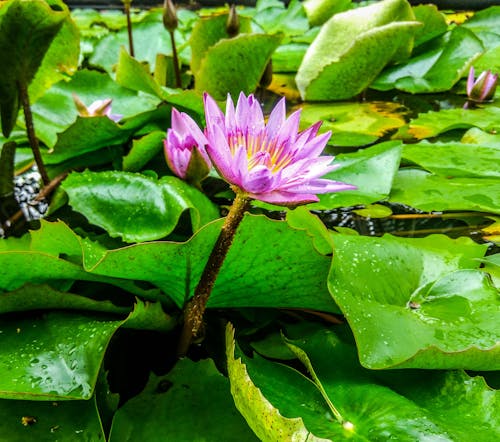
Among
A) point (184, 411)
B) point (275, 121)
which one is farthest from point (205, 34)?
point (184, 411)

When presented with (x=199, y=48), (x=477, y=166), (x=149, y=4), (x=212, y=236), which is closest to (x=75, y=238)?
(x=212, y=236)

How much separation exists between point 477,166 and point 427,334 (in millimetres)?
670

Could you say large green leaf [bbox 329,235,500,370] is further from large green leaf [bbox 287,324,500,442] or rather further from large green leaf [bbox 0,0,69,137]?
large green leaf [bbox 0,0,69,137]

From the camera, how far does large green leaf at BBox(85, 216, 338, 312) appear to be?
55 cm

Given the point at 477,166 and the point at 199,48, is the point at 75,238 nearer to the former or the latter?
the point at 477,166

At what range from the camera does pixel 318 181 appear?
19.7 inches

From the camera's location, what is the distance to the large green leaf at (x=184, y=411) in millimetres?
492

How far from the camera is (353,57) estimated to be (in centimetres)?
157

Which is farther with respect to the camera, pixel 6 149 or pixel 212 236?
pixel 6 149

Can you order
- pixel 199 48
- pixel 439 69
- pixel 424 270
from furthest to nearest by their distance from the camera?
1. pixel 439 69
2. pixel 199 48
3. pixel 424 270

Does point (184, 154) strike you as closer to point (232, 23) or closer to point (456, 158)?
point (456, 158)

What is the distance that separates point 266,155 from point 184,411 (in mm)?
282

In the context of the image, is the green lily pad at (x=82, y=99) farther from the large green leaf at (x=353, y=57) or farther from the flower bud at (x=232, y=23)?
the large green leaf at (x=353, y=57)

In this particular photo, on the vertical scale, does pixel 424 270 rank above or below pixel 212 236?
below
